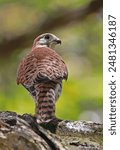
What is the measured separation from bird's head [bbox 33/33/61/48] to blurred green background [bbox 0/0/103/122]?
0.01 metres

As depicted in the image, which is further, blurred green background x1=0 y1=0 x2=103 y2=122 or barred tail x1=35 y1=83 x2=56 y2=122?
blurred green background x1=0 y1=0 x2=103 y2=122

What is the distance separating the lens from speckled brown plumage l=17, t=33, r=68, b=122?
94 cm

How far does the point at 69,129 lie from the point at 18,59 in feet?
0.66

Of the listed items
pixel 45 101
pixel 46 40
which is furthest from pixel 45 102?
pixel 46 40

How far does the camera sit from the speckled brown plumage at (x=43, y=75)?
0.94 metres

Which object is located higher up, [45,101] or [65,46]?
[65,46]

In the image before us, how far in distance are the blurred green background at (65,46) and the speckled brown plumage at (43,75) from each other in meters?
0.02

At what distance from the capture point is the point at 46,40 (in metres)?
1.03

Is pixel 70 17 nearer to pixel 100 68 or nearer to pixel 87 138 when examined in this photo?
pixel 100 68

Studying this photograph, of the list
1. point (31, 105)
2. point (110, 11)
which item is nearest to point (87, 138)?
point (31, 105)

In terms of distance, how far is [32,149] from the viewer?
0.82 m

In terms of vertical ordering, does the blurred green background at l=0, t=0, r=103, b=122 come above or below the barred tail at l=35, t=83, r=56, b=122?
above

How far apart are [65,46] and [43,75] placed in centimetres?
14

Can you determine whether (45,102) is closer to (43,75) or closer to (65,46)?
(43,75)
